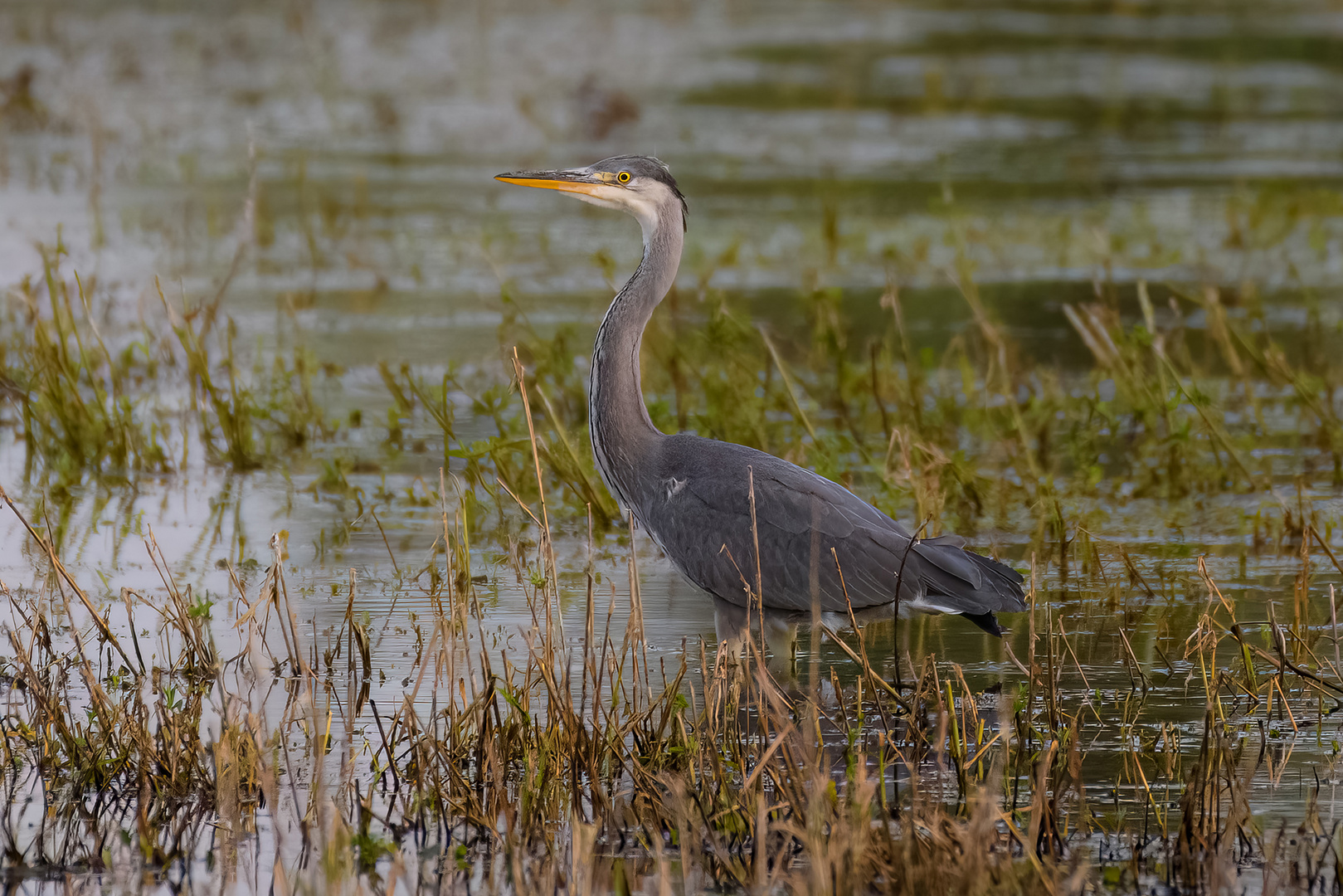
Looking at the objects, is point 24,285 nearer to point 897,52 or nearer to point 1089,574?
point 1089,574

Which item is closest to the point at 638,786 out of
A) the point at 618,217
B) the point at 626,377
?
the point at 626,377

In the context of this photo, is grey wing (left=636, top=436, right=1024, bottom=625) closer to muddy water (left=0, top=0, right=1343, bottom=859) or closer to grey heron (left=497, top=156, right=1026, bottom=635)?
grey heron (left=497, top=156, right=1026, bottom=635)

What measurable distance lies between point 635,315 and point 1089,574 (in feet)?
5.66

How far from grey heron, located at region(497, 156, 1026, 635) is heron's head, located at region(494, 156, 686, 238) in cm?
4

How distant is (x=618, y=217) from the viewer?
14.0 m

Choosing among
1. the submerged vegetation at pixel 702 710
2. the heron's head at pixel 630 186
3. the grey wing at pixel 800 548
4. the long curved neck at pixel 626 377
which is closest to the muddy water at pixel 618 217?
the submerged vegetation at pixel 702 710

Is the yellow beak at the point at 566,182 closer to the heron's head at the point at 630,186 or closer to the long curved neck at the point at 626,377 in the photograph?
the heron's head at the point at 630,186

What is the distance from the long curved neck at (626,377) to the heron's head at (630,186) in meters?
0.03

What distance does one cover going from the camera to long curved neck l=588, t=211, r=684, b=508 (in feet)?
18.2

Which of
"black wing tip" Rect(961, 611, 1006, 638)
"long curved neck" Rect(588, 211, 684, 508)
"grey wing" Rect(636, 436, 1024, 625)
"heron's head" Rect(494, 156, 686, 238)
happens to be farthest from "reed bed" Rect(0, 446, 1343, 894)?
"heron's head" Rect(494, 156, 686, 238)

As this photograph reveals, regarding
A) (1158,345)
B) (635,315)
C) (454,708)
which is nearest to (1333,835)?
(454,708)

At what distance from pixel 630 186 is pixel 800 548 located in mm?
Answer: 1354

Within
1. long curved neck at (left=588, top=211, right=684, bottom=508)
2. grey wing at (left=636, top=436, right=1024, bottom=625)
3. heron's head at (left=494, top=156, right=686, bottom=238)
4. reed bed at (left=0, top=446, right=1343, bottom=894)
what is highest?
heron's head at (left=494, top=156, right=686, bottom=238)

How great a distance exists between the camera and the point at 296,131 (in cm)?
1706
